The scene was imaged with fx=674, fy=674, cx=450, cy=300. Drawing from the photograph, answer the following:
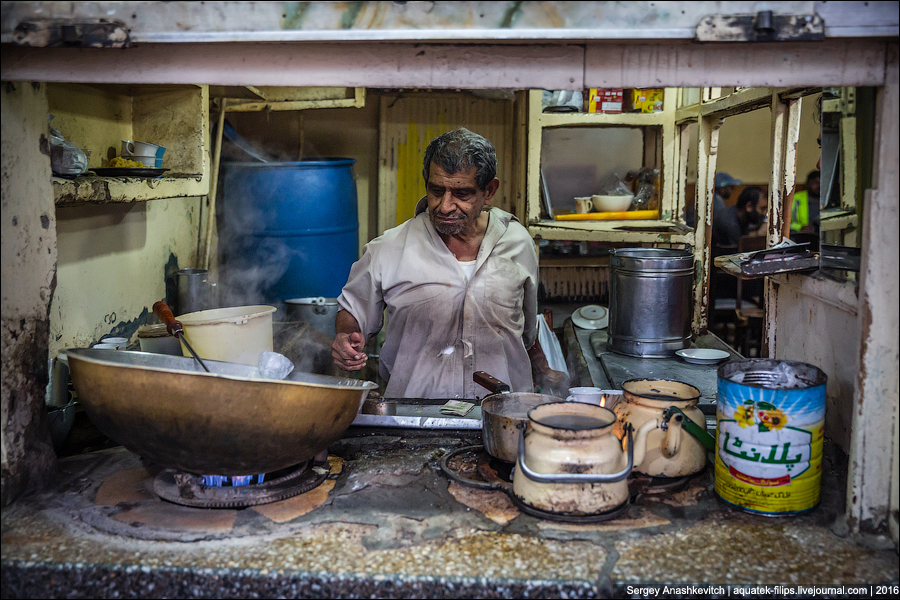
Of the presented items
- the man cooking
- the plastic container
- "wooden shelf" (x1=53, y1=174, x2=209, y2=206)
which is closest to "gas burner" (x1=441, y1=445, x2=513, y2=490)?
the plastic container

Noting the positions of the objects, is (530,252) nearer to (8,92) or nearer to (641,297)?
(641,297)

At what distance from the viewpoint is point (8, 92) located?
4.57 feet

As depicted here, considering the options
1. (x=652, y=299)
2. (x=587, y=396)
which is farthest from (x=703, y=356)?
(x=587, y=396)

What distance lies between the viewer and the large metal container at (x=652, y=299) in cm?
313

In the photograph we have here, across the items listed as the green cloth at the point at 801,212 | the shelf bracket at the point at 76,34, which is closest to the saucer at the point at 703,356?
the shelf bracket at the point at 76,34

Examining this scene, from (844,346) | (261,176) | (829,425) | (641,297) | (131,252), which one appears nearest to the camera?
(844,346)

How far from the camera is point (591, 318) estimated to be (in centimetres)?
416

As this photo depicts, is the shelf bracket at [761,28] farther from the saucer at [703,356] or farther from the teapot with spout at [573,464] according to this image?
the saucer at [703,356]

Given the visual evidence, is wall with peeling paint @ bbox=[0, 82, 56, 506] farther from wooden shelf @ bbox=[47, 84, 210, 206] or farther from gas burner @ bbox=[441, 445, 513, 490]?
gas burner @ bbox=[441, 445, 513, 490]

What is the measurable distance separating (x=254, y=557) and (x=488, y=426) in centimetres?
59

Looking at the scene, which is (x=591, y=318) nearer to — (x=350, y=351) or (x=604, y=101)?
(x=604, y=101)

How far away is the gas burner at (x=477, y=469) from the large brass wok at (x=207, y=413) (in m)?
0.36

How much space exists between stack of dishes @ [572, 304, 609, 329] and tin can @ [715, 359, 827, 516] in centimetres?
263

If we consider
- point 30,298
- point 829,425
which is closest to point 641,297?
point 829,425
